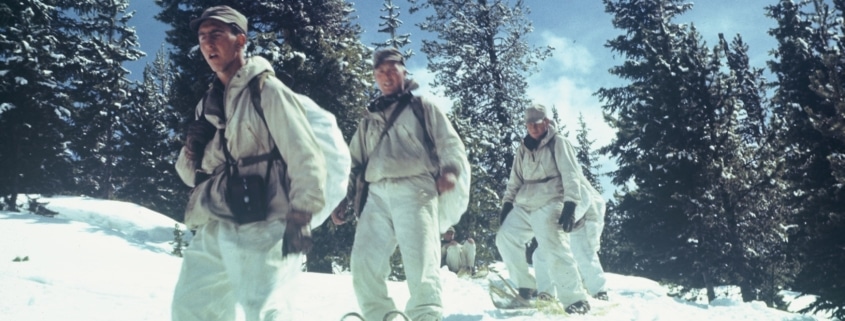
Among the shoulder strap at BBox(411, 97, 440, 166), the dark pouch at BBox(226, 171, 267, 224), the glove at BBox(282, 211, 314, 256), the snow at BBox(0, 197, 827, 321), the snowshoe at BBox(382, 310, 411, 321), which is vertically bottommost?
the snow at BBox(0, 197, 827, 321)

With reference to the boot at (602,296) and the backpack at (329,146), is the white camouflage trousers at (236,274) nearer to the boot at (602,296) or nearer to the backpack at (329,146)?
the backpack at (329,146)

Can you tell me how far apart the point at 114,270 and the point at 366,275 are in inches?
212

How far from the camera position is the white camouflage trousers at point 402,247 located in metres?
3.96

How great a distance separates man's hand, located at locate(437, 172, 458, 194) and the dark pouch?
69.4 inches

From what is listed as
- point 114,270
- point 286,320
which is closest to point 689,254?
point 114,270

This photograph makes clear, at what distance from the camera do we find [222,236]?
2.66m

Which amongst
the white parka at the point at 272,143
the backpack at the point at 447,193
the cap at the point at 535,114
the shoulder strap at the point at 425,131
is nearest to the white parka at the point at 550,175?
the cap at the point at 535,114

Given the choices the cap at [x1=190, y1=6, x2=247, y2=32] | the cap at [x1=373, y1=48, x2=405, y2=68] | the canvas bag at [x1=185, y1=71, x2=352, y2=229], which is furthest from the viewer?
the cap at [x1=373, y1=48, x2=405, y2=68]

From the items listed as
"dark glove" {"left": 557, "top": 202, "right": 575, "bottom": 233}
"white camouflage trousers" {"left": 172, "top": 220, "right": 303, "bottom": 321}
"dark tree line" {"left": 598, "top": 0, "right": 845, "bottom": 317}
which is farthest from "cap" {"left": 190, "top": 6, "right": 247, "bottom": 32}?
"dark tree line" {"left": 598, "top": 0, "right": 845, "bottom": 317}

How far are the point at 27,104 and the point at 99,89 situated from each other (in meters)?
14.3

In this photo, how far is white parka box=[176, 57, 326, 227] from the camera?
2568 mm

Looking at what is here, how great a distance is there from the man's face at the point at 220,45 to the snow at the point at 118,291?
1140 millimetres

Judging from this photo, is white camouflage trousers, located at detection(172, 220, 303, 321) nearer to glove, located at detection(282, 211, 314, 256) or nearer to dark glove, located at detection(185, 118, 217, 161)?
glove, located at detection(282, 211, 314, 256)

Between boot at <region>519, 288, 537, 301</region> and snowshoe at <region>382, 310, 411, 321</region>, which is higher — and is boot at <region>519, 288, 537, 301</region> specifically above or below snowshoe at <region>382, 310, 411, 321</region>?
below
